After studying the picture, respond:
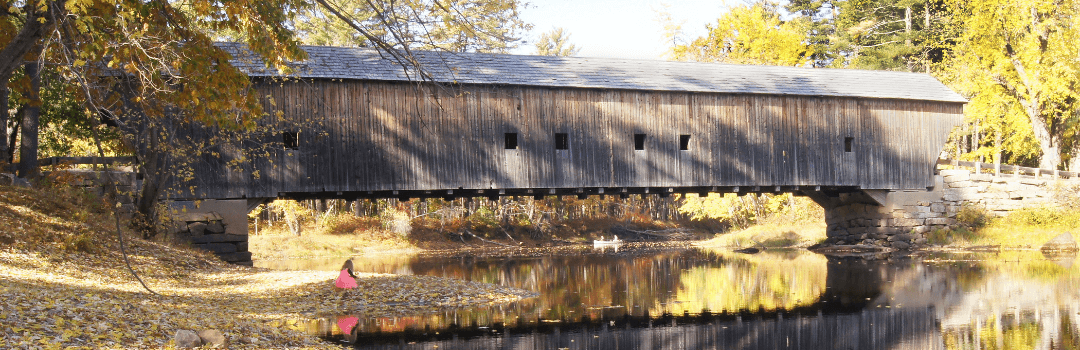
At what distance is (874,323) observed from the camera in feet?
33.6

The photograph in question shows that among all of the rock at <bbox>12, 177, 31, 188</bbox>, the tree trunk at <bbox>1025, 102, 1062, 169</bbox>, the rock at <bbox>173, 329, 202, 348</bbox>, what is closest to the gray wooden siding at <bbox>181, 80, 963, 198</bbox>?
the rock at <bbox>12, 177, 31, 188</bbox>

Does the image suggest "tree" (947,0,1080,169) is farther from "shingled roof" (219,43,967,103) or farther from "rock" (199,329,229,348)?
"rock" (199,329,229,348)

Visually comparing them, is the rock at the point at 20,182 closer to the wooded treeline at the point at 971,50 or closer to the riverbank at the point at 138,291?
the riverbank at the point at 138,291

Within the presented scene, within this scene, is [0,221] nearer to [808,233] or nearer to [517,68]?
[517,68]

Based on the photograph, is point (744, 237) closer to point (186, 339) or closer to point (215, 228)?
point (215, 228)

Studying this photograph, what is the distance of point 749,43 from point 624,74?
13088 millimetres

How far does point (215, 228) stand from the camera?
51.7ft

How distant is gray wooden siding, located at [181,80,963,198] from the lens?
16.3 m

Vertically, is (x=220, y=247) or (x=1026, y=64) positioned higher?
(x=1026, y=64)

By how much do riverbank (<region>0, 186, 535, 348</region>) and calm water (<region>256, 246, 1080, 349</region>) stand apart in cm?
85

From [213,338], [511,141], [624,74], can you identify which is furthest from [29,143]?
[624,74]

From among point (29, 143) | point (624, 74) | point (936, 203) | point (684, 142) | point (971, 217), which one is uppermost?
point (624, 74)

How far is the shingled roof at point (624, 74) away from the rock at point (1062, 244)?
421cm

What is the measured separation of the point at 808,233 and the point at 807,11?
17.2 m
